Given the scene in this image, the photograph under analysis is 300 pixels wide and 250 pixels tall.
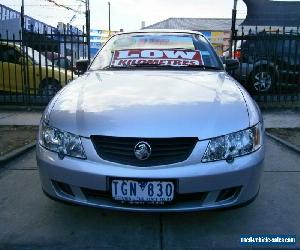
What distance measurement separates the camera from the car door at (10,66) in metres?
9.64

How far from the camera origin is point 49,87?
955 cm

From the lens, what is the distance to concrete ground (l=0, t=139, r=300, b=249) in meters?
2.92

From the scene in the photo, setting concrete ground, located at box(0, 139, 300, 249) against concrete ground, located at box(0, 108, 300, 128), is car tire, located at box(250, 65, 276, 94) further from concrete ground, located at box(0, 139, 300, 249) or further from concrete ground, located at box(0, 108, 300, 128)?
concrete ground, located at box(0, 139, 300, 249)

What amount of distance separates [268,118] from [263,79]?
7.59 feet

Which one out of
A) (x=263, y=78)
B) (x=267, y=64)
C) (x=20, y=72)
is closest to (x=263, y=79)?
(x=263, y=78)

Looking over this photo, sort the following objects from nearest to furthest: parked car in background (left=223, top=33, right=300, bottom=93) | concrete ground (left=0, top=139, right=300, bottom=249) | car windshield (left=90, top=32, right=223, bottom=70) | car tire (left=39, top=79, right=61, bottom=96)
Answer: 1. concrete ground (left=0, top=139, right=300, bottom=249)
2. car windshield (left=90, top=32, right=223, bottom=70)
3. parked car in background (left=223, top=33, right=300, bottom=93)
4. car tire (left=39, top=79, right=61, bottom=96)

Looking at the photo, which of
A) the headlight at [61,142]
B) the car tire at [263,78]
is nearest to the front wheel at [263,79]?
the car tire at [263,78]

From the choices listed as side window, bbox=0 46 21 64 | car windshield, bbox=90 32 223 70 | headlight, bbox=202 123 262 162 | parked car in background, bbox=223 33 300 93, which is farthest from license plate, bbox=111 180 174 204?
side window, bbox=0 46 21 64

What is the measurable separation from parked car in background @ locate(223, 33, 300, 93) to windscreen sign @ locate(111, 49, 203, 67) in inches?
183

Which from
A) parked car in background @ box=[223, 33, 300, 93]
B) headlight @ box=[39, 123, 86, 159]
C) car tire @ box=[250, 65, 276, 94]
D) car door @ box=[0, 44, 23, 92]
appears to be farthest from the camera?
car door @ box=[0, 44, 23, 92]

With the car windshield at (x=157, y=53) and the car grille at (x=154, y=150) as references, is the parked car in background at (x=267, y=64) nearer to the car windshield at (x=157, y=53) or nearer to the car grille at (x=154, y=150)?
the car windshield at (x=157, y=53)

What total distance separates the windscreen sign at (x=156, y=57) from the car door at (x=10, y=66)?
5881 millimetres

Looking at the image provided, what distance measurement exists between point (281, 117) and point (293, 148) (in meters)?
2.46

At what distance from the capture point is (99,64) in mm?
4457
